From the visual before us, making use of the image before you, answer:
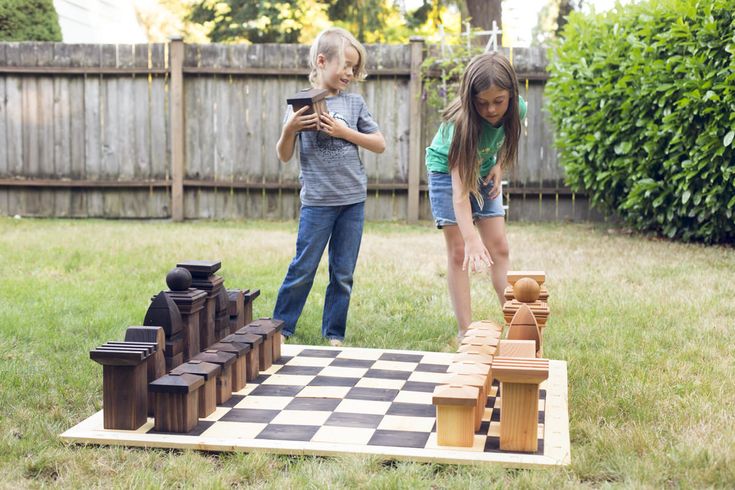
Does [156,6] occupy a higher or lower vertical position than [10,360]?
higher

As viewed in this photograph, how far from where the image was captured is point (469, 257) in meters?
3.57

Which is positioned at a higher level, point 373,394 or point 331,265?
point 331,265

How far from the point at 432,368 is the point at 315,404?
2.24 feet

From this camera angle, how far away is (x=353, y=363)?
3.59m

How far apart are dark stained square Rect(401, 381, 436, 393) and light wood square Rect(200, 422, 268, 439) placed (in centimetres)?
67

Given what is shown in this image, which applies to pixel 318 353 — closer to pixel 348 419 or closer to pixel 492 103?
pixel 348 419

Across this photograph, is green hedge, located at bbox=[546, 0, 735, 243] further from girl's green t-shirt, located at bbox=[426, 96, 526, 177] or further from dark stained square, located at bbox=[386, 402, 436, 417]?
dark stained square, located at bbox=[386, 402, 436, 417]

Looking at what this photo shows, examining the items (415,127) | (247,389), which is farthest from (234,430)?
(415,127)

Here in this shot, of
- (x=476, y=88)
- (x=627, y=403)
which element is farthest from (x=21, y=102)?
(x=627, y=403)

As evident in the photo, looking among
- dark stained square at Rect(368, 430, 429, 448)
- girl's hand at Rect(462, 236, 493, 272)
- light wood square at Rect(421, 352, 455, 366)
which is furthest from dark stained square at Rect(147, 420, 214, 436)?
girl's hand at Rect(462, 236, 493, 272)

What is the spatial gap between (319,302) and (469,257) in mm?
1714

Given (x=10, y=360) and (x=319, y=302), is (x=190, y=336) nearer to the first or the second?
(x=10, y=360)

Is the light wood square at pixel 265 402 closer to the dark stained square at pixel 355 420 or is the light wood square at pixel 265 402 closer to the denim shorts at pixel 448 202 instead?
the dark stained square at pixel 355 420

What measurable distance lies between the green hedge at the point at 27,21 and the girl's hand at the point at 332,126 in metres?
8.02
